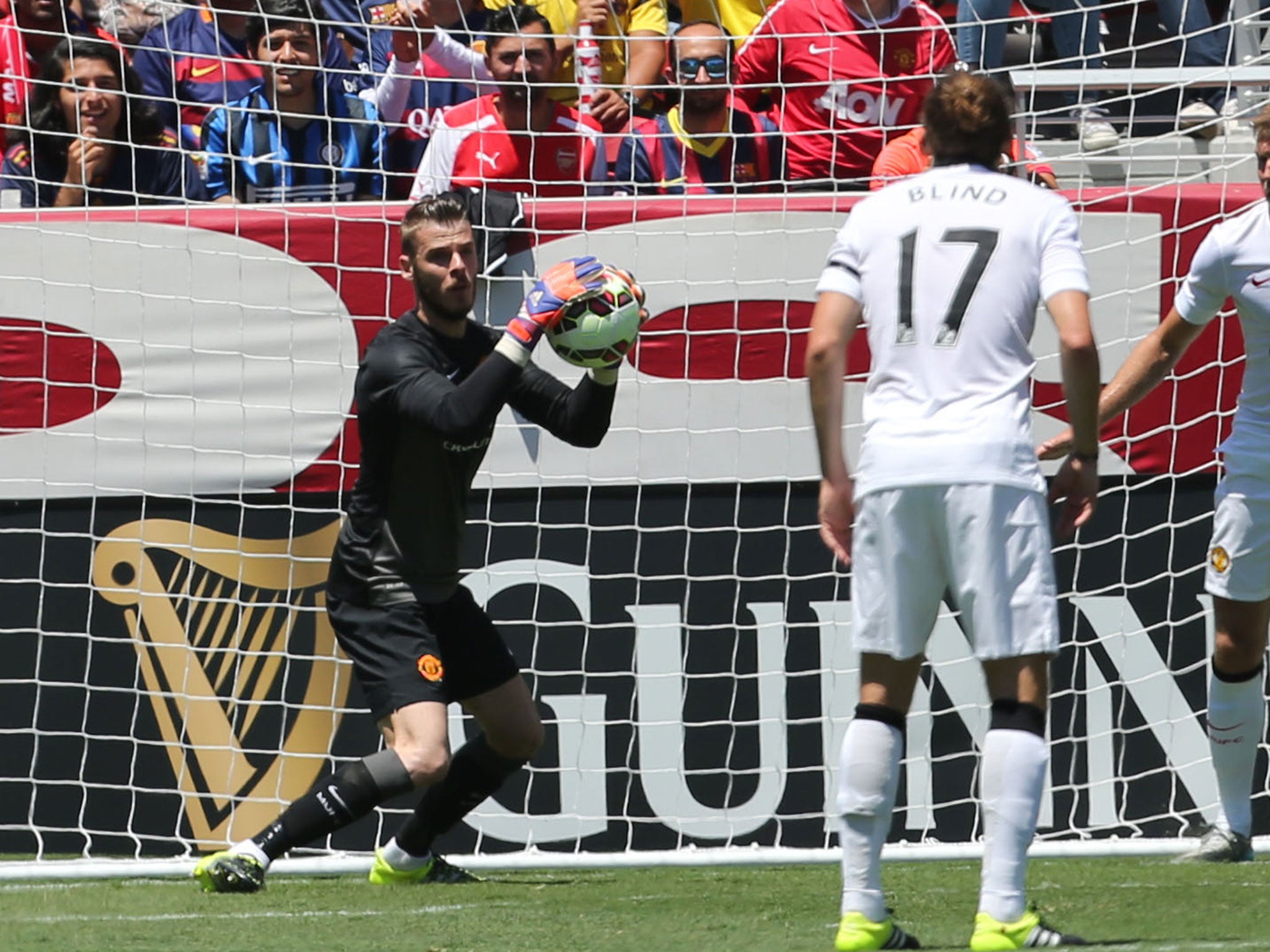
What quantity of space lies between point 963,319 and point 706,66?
11.8 feet

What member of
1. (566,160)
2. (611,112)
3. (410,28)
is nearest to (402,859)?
(566,160)

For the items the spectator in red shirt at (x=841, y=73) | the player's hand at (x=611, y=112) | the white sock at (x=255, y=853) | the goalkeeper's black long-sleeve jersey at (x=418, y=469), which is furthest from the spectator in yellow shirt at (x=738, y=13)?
the white sock at (x=255, y=853)

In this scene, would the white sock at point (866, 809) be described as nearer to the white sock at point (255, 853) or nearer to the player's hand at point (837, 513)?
the player's hand at point (837, 513)

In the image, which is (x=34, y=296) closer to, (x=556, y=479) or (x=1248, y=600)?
(x=556, y=479)

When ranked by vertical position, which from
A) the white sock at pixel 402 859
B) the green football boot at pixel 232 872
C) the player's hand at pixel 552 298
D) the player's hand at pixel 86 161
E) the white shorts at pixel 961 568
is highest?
the player's hand at pixel 86 161

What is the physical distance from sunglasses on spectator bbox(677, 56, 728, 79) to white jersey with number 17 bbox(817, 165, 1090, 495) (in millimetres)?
3405

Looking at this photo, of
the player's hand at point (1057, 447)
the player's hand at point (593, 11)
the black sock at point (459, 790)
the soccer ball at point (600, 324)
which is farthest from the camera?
the player's hand at point (593, 11)

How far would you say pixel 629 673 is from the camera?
20.9ft

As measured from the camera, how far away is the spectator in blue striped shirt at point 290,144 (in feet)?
21.6

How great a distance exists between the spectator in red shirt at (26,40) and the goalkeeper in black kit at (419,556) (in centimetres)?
233

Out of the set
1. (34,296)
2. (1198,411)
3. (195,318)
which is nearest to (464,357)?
(195,318)

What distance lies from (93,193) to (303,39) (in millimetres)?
1062

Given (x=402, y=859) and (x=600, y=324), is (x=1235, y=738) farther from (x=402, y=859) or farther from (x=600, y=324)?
(x=402, y=859)

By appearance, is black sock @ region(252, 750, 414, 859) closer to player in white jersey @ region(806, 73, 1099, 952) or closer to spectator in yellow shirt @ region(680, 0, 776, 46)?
player in white jersey @ region(806, 73, 1099, 952)
